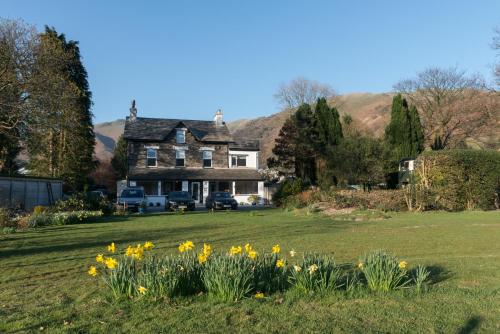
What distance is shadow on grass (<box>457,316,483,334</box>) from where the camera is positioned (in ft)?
16.2

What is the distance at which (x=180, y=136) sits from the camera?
48.0 metres

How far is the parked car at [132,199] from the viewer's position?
32906 mm

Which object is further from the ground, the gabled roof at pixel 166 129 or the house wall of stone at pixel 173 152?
the gabled roof at pixel 166 129

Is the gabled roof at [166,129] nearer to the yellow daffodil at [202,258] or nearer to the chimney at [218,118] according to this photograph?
the chimney at [218,118]

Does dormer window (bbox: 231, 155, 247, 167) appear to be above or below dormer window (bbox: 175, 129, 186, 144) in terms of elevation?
below

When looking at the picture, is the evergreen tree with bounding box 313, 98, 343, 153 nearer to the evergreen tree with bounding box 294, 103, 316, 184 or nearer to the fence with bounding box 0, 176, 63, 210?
the evergreen tree with bounding box 294, 103, 316, 184

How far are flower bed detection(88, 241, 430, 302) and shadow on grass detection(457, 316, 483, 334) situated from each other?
3.81 ft

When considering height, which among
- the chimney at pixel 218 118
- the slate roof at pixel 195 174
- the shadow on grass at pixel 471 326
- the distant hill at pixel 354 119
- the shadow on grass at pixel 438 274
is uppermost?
the distant hill at pixel 354 119

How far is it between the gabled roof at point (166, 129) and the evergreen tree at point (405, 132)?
18.2 m

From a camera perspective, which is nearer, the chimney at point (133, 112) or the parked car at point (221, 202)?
the parked car at point (221, 202)

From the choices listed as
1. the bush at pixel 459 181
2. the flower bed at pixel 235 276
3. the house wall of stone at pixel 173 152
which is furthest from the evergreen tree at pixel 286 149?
the flower bed at pixel 235 276

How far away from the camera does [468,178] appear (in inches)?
1078

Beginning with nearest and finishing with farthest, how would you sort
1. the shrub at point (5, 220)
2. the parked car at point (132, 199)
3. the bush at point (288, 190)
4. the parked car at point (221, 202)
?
1. the shrub at point (5, 220)
2. the parked car at point (132, 199)
3. the parked car at point (221, 202)
4. the bush at point (288, 190)

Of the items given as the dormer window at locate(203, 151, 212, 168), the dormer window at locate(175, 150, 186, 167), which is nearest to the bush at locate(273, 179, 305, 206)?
the dormer window at locate(203, 151, 212, 168)
